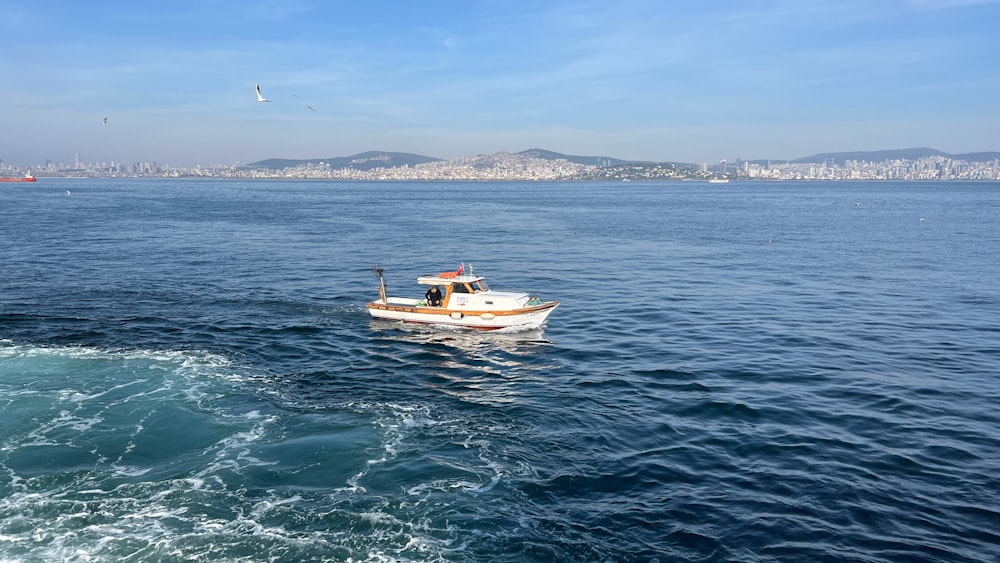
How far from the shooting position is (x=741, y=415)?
2559cm

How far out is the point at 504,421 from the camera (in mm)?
25125

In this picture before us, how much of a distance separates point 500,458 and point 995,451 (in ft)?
55.0

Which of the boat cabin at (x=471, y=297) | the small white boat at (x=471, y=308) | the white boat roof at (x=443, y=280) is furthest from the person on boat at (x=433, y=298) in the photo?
the white boat roof at (x=443, y=280)

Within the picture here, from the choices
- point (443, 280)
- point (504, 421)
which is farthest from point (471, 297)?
point (504, 421)

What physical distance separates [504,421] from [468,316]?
13979 millimetres

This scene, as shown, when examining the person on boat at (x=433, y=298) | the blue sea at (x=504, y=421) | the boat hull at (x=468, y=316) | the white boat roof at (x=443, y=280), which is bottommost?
the blue sea at (x=504, y=421)

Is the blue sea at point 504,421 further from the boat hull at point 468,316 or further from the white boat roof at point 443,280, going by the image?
the white boat roof at point 443,280

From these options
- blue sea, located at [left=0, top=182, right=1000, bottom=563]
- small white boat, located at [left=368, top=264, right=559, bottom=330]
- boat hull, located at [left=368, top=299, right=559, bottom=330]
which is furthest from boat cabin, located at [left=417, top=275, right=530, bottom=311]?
blue sea, located at [left=0, top=182, right=1000, bottom=563]

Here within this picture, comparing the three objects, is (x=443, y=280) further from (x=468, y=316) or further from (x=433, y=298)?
(x=468, y=316)

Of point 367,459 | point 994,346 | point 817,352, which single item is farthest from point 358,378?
point 994,346

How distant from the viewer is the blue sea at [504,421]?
56.5ft

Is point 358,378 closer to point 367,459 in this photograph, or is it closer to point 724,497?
point 367,459

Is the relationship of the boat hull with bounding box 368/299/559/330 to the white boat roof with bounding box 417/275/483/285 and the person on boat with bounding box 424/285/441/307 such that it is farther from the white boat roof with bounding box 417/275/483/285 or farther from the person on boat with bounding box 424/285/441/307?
the white boat roof with bounding box 417/275/483/285

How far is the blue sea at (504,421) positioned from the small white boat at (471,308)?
94 cm
